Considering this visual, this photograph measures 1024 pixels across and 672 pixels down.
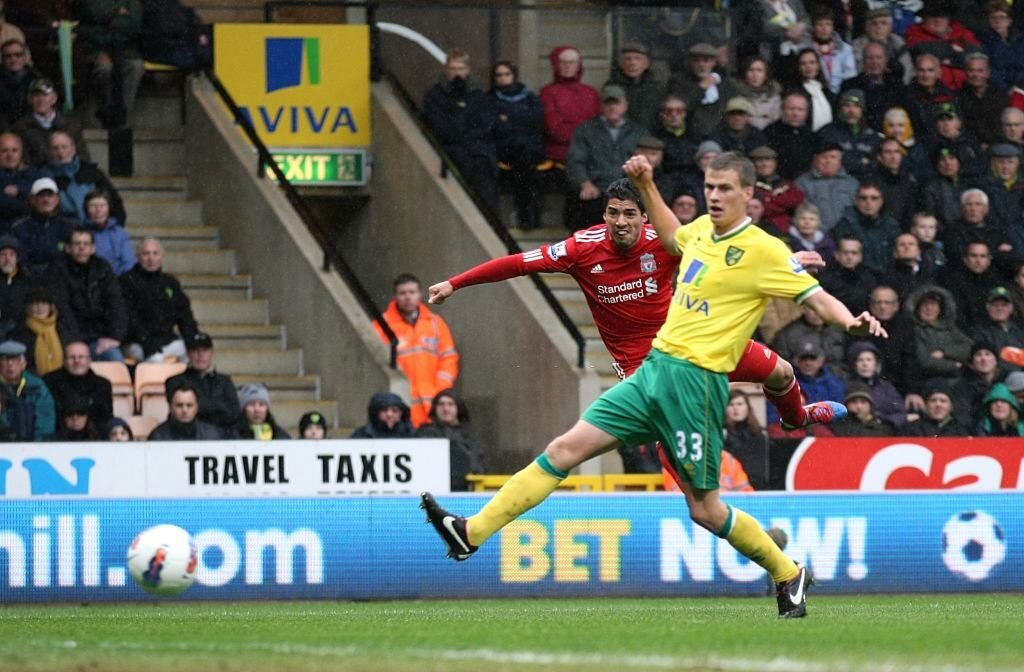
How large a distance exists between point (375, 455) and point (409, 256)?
496 centimetres

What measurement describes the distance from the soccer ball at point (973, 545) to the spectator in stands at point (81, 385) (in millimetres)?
6504

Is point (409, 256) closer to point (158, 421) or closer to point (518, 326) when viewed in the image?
point (518, 326)

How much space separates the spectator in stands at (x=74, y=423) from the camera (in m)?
15.6

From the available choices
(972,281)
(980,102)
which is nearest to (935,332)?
(972,281)

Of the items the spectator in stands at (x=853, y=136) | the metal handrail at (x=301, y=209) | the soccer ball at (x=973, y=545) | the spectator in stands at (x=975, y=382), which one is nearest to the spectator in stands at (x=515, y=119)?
the metal handrail at (x=301, y=209)

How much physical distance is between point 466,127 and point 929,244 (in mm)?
4496

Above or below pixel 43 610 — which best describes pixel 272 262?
above

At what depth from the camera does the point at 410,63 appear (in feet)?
68.8

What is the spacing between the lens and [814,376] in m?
17.0

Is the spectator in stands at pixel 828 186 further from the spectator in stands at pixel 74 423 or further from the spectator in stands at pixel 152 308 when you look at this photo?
the spectator in stands at pixel 74 423

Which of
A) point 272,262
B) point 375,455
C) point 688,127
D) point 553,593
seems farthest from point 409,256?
point 553,593

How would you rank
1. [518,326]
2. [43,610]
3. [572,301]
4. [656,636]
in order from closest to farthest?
[656,636], [43,610], [518,326], [572,301]

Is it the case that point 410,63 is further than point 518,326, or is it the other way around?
point 410,63

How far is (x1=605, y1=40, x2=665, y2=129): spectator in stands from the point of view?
19469 mm
